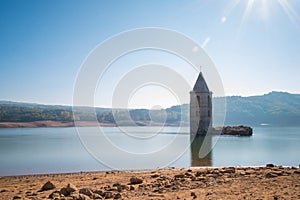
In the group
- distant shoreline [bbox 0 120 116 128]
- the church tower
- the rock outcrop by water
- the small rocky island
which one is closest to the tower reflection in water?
the church tower

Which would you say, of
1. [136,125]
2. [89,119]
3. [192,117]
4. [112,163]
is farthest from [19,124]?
[112,163]

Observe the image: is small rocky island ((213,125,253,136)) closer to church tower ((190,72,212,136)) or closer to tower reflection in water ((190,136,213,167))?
church tower ((190,72,212,136))

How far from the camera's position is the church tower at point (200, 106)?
75.0 meters

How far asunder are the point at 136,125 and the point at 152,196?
161 meters

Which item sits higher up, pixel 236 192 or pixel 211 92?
pixel 211 92

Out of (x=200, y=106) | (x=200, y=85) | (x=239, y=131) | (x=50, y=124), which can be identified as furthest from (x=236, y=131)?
A: (x=50, y=124)

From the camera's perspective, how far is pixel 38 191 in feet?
40.8

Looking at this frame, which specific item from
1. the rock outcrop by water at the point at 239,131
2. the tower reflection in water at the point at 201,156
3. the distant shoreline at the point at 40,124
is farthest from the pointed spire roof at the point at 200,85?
the distant shoreline at the point at 40,124

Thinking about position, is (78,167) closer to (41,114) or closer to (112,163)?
(112,163)

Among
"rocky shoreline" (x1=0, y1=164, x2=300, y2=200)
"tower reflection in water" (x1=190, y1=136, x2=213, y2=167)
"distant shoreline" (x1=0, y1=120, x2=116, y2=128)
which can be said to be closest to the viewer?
"rocky shoreline" (x1=0, y1=164, x2=300, y2=200)

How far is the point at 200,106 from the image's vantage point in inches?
2982

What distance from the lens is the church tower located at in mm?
75000

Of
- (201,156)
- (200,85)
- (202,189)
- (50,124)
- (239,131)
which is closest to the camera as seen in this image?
(202,189)

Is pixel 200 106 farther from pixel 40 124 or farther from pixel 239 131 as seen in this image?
pixel 40 124
